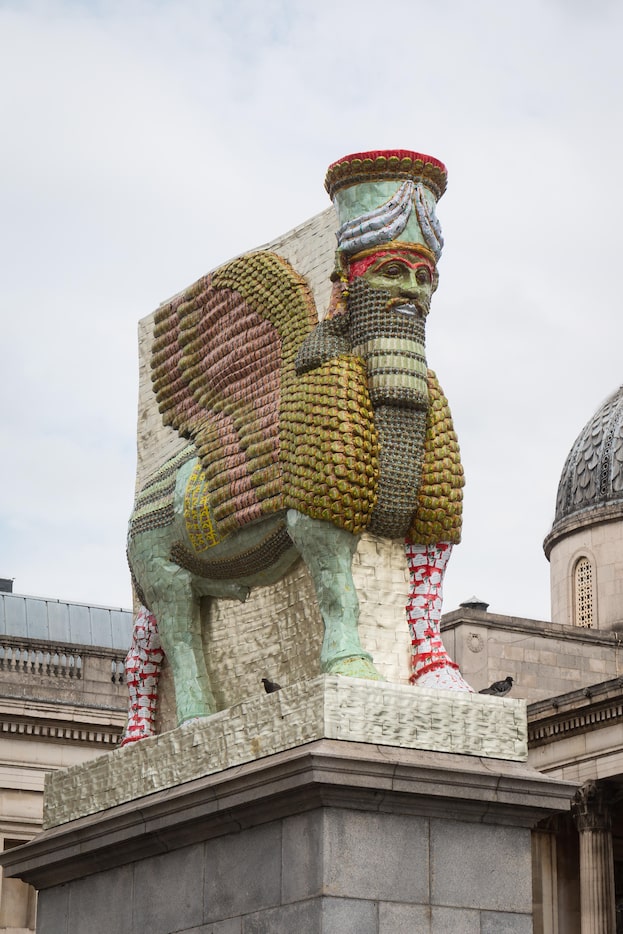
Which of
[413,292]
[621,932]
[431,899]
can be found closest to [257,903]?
[431,899]

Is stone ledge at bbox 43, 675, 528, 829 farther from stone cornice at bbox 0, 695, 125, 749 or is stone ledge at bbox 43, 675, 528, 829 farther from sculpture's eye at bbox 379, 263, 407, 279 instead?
stone cornice at bbox 0, 695, 125, 749

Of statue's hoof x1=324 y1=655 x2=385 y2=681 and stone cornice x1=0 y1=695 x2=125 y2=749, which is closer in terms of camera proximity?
statue's hoof x1=324 y1=655 x2=385 y2=681

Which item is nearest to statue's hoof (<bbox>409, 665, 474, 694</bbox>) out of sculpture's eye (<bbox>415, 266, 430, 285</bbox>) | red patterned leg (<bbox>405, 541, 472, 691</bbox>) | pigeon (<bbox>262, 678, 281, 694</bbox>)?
red patterned leg (<bbox>405, 541, 472, 691</bbox>)

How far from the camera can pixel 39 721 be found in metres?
36.9

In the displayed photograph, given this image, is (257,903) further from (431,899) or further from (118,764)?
(118,764)

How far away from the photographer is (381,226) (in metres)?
15.0

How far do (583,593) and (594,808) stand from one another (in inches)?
447

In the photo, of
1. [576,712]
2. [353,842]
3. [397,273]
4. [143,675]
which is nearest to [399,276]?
[397,273]

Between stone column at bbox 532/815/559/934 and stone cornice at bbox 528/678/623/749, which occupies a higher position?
stone cornice at bbox 528/678/623/749

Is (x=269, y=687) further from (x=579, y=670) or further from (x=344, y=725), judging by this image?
A: (x=579, y=670)

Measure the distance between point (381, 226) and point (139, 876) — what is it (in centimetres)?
558

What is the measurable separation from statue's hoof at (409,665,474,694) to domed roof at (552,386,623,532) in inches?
1478

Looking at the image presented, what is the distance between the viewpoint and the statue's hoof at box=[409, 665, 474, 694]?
47.7 ft

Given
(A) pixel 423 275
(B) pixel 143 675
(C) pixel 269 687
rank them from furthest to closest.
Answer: (B) pixel 143 675, (A) pixel 423 275, (C) pixel 269 687
